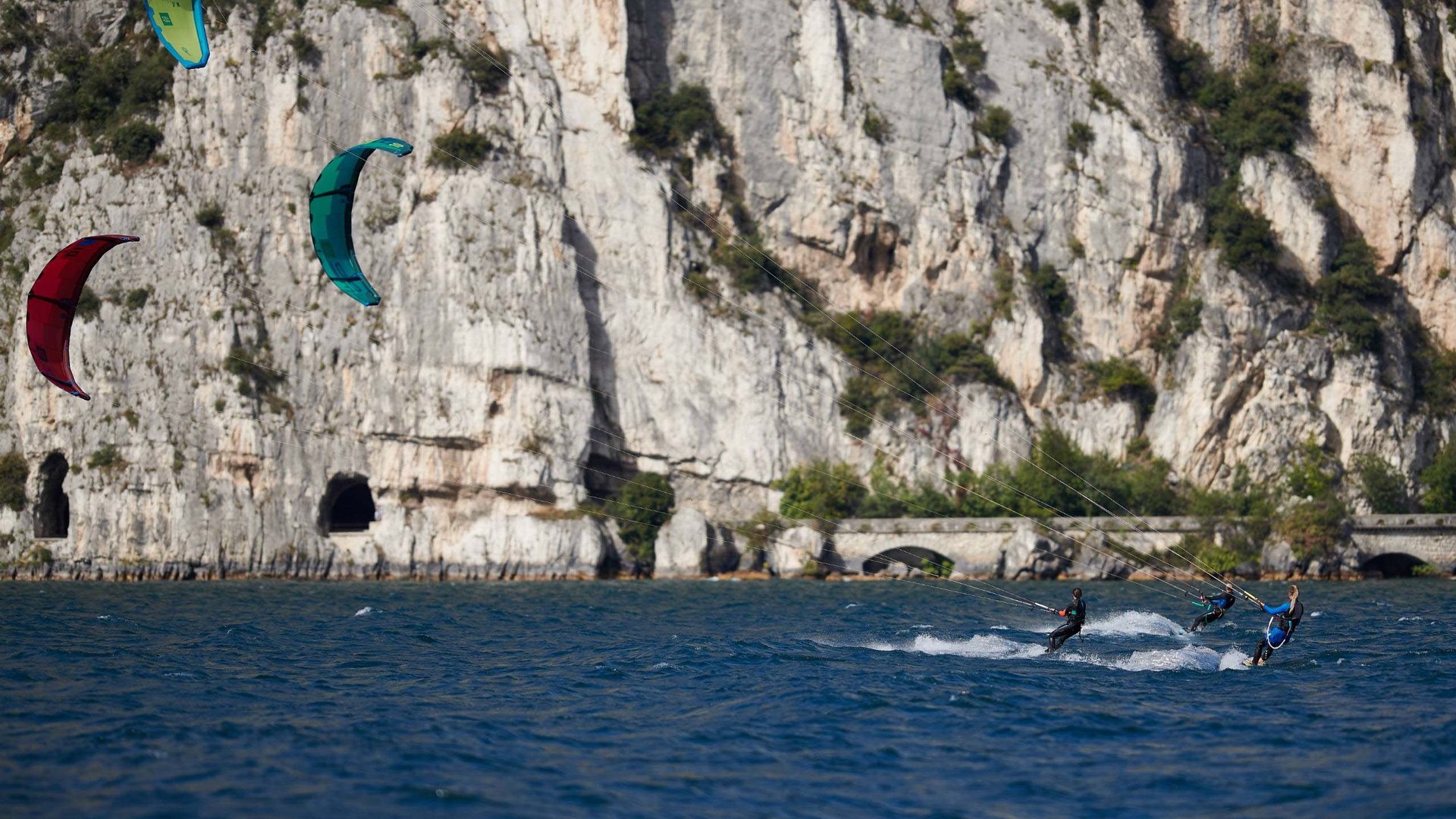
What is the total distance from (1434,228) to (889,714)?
4421 cm

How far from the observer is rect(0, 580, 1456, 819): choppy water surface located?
14062mm

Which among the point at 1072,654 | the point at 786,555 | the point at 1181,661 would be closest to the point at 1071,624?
the point at 1072,654

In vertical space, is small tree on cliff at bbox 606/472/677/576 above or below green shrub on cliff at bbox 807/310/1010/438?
below

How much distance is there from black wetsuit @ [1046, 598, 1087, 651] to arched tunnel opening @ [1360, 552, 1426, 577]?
2581 cm

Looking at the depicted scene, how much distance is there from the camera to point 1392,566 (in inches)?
1860

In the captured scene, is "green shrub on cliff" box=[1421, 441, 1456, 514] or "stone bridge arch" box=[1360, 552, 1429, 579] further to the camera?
"green shrub on cliff" box=[1421, 441, 1456, 514]

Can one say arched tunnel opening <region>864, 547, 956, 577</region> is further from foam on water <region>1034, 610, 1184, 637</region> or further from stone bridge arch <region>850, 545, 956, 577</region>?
foam on water <region>1034, 610, 1184, 637</region>

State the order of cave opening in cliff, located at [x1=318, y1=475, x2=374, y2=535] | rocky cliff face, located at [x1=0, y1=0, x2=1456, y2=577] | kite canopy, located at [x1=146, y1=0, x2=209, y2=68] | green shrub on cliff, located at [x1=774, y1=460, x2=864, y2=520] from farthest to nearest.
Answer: cave opening in cliff, located at [x1=318, y1=475, x2=374, y2=535] → green shrub on cliff, located at [x1=774, y1=460, x2=864, y2=520] → rocky cliff face, located at [x1=0, y1=0, x2=1456, y2=577] → kite canopy, located at [x1=146, y1=0, x2=209, y2=68]

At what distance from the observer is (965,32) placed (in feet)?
192

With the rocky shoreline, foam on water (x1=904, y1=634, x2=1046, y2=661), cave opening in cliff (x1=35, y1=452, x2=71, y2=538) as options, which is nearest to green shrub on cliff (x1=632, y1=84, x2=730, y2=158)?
the rocky shoreline

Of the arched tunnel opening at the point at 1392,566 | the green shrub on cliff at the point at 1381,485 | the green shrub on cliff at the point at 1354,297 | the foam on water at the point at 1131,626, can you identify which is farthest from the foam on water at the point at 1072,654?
the green shrub on cliff at the point at 1354,297

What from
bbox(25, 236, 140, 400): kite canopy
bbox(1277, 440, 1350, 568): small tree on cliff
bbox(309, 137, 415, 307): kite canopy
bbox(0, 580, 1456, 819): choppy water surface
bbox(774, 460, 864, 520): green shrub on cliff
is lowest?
bbox(0, 580, 1456, 819): choppy water surface

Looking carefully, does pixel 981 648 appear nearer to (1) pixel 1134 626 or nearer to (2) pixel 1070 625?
(2) pixel 1070 625

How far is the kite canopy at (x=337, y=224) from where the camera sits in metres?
26.0
